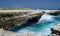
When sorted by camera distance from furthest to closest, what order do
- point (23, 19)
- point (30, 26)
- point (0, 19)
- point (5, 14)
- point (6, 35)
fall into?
point (30, 26)
point (23, 19)
point (5, 14)
point (0, 19)
point (6, 35)

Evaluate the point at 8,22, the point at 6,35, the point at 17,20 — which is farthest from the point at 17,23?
the point at 6,35

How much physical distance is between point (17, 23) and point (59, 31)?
6.97 meters

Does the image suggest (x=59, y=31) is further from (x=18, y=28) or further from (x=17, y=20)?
(x=18, y=28)

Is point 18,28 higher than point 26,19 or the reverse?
the reverse

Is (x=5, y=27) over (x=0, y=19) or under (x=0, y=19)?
under

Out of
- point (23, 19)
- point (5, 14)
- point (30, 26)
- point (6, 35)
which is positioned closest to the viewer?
point (6, 35)

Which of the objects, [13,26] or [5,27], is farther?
[13,26]

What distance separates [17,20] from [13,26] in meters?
0.82

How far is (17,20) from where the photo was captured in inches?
594

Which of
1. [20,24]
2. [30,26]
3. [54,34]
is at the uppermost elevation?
[54,34]

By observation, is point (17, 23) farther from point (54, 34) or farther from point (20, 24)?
point (54, 34)

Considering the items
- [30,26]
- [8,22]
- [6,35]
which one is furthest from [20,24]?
[6,35]

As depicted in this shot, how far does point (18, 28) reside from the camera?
1664 cm

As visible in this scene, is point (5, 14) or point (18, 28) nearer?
point (5, 14)
